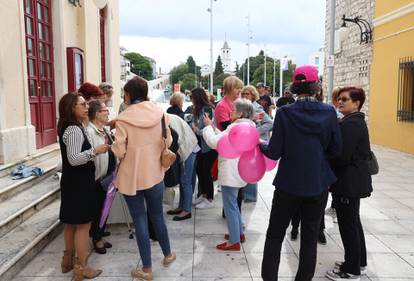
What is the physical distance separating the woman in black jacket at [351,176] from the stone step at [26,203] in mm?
3332

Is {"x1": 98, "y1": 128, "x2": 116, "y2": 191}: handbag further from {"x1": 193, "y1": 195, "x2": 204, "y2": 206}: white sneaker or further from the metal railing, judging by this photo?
the metal railing

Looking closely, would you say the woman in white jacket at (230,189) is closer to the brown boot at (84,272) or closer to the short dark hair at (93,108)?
the short dark hair at (93,108)

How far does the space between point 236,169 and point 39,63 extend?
5057 mm

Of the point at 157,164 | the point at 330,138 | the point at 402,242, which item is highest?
the point at 330,138

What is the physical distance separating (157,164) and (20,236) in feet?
5.97

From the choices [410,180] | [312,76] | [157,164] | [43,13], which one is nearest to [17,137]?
[43,13]

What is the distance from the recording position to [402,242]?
436 cm

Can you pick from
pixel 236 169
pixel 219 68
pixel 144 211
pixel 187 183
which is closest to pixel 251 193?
pixel 187 183

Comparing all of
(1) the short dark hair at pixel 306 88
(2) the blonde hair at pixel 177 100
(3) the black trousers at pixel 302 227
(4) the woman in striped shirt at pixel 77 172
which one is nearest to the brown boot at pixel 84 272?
(4) the woman in striped shirt at pixel 77 172

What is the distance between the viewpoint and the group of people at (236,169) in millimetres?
2852

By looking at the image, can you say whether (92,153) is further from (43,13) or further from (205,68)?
(205,68)

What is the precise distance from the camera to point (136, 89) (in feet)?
10.7

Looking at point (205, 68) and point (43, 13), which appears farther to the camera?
point (205, 68)

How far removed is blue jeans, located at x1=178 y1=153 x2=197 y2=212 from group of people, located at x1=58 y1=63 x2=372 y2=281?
3.61 feet
